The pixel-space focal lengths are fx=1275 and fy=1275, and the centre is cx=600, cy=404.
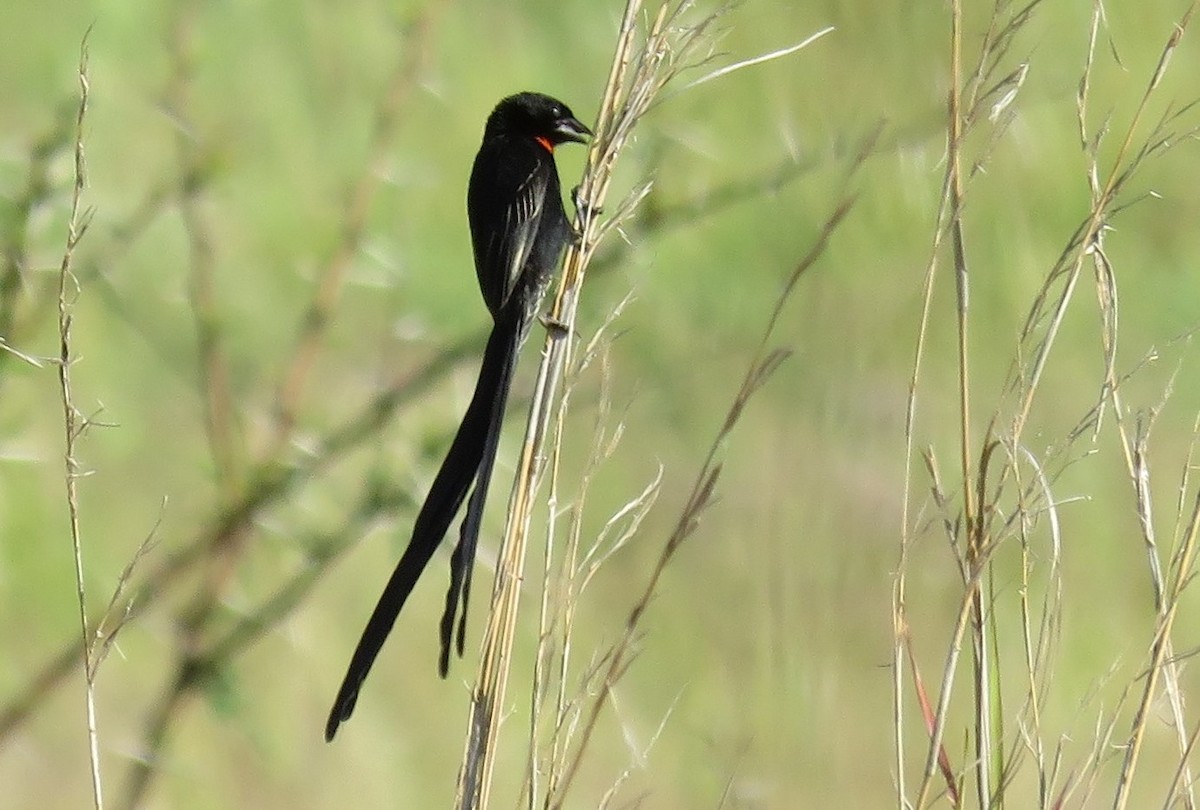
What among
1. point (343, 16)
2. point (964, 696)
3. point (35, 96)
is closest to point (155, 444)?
point (35, 96)

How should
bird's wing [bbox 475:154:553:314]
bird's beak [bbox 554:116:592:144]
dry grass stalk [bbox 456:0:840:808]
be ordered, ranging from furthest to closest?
1. bird's beak [bbox 554:116:592:144]
2. bird's wing [bbox 475:154:553:314]
3. dry grass stalk [bbox 456:0:840:808]

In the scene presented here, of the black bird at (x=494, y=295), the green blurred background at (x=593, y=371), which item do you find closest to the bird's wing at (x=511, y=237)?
the black bird at (x=494, y=295)

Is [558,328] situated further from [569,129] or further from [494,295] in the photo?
[569,129]

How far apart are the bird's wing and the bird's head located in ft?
0.30

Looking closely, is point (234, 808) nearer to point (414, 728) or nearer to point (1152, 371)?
point (414, 728)

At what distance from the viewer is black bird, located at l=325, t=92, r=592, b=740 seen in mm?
929

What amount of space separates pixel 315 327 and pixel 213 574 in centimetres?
29

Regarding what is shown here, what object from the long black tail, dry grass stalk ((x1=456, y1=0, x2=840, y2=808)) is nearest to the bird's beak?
the long black tail

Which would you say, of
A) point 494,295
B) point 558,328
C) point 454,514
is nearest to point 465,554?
point 454,514

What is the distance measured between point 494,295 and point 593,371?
1.08ft

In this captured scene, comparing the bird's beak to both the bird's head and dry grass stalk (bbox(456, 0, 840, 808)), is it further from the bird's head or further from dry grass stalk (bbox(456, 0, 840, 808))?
dry grass stalk (bbox(456, 0, 840, 808))

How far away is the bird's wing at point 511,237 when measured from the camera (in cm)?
118

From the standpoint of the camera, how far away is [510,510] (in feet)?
2.89

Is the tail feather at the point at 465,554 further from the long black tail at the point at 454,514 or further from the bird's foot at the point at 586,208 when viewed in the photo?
the bird's foot at the point at 586,208
